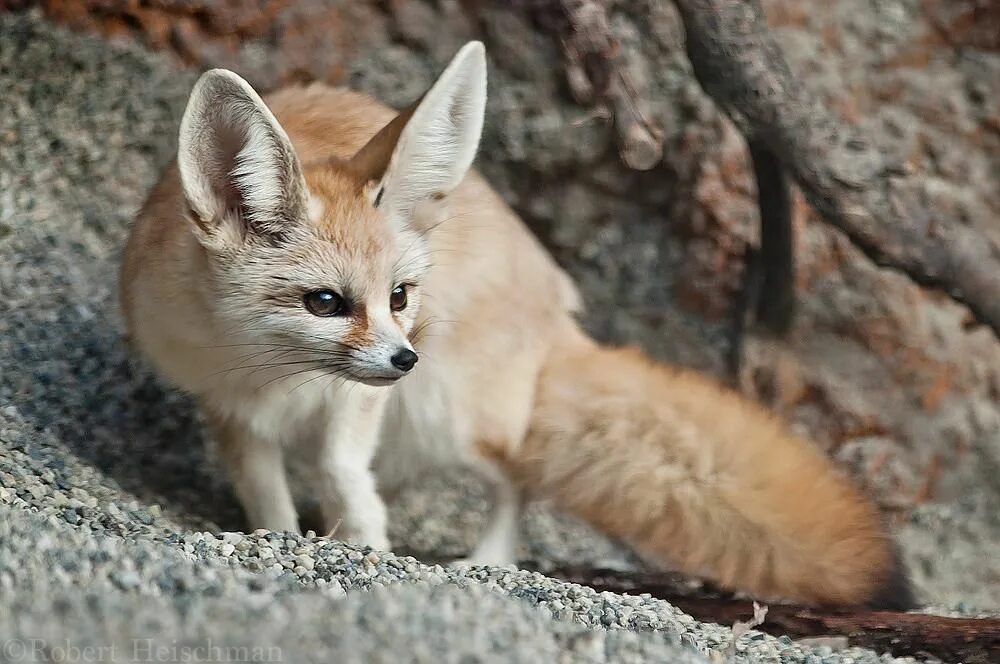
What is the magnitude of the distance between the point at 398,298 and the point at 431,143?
1.18 feet

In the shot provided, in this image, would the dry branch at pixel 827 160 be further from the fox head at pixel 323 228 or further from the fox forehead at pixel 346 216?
the fox forehead at pixel 346 216

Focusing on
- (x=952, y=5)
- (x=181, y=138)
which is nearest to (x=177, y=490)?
(x=181, y=138)

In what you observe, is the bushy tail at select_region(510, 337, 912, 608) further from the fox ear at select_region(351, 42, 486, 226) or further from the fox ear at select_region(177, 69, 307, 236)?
the fox ear at select_region(177, 69, 307, 236)

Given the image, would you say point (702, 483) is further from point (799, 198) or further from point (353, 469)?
point (799, 198)

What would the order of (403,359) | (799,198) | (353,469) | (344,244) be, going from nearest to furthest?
(403,359) < (344,244) < (353,469) < (799,198)

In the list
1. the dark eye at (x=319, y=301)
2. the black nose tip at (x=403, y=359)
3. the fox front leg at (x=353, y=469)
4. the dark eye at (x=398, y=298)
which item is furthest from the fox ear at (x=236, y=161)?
the fox front leg at (x=353, y=469)

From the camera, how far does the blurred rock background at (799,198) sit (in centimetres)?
389

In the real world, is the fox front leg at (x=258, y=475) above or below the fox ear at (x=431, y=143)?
below

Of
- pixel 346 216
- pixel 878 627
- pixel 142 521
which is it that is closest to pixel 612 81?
pixel 346 216

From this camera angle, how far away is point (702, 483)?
8.96 feet

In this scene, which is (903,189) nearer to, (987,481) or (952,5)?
(952,5)

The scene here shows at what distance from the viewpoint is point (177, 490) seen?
3102 millimetres

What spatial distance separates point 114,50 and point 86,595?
264 cm

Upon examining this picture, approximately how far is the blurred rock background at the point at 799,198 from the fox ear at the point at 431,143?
4.88ft
